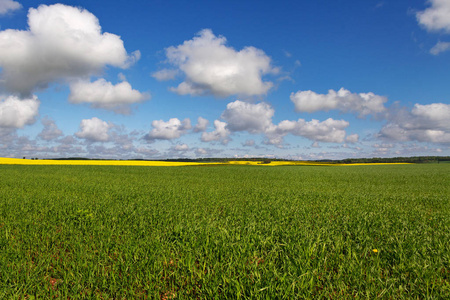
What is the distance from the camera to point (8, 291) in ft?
11.2

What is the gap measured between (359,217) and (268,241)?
12.9 feet

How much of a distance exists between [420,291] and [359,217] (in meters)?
3.98

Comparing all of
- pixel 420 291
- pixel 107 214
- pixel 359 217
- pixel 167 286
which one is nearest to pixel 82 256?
pixel 167 286

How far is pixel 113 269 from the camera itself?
12.5 ft

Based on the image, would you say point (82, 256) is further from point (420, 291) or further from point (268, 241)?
point (420, 291)

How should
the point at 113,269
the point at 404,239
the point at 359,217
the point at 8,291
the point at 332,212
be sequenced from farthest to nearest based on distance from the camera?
the point at 332,212 → the point at 359,217 → the point at 404,239 → the point at 113,269 → the point at 8,291

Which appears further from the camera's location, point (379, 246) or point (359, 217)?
point (359, 217)

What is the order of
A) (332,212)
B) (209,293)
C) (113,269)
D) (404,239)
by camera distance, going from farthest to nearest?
(332,212)
(404,239)
(113,269)
(209,293)

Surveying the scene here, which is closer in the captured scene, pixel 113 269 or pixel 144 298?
pixel 144 298

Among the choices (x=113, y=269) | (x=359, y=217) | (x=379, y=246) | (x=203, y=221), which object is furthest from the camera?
(x=359, y=217)

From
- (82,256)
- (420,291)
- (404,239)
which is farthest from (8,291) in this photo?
(404,239)

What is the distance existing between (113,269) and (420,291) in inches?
177

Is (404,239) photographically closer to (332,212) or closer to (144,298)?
(332,212)

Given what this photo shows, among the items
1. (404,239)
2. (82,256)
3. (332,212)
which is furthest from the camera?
(332,212)
